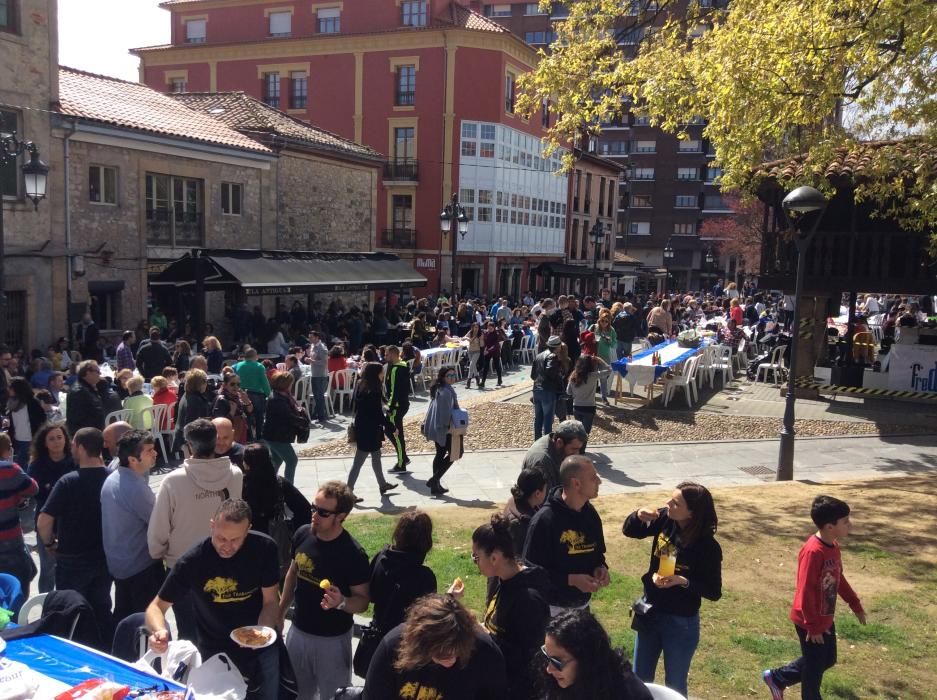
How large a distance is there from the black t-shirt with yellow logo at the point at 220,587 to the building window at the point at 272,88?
3876 centimetres

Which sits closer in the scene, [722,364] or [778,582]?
[778,582]

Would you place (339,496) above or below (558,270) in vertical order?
below

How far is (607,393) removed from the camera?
14.9 metres

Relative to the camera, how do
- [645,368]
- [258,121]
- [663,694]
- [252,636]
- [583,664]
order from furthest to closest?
[258,121] → [645,368] → [252,636] → [663,694] → [583,664]

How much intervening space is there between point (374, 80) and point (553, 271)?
1300cm

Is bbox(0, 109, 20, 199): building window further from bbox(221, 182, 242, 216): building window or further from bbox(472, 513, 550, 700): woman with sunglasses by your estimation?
bbox(472, 513, 550, 700): woman with sunglasses

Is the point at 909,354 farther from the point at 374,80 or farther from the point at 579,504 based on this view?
the point at 374,80

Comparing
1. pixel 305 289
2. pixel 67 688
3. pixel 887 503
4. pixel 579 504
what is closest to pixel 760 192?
pixel 887 503

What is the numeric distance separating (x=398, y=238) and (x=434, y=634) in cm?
3650

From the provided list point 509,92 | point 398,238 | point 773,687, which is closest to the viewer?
point 773,687

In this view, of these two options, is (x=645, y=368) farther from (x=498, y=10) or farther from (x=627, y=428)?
(x=498, y=10)

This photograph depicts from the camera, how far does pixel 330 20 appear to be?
129 ft

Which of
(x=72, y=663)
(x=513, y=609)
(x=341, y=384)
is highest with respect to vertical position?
(x=513, y=609)

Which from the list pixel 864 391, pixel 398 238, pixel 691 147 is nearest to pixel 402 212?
pixel 398 238
